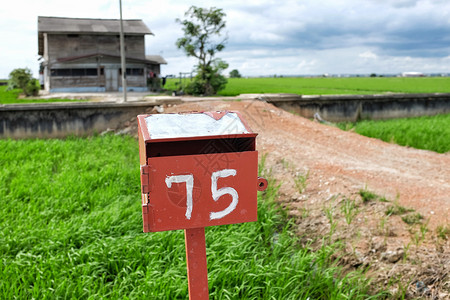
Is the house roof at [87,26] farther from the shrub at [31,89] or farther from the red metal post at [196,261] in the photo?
the red metal post at [196,261]

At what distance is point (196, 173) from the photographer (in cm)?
159

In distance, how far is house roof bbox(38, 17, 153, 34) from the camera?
22422 millimetres

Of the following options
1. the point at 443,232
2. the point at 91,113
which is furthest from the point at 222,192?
the point at 91,113

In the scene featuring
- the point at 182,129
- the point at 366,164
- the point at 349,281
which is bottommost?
the point at 349,281

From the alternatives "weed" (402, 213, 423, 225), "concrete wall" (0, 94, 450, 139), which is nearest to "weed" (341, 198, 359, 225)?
"weed" (402, 213, 423, 225)

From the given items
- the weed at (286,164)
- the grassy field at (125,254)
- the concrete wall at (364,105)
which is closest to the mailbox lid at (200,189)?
the grassy field at (125,254)

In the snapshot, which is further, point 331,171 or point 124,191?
point 331,171

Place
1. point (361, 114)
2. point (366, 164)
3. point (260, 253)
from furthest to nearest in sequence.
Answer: point (361, 114), point (366, 164), point (260, 253)

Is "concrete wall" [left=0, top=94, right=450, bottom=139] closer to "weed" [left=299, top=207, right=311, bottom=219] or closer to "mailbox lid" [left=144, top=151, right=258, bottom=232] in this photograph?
"weed" [left=299, top=207, right=311, bottom=219]

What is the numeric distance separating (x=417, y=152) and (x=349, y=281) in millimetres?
5595

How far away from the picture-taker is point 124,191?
200 inches

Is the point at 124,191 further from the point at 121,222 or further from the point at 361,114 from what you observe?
the point at 361,114

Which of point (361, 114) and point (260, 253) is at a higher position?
point (361, 114)

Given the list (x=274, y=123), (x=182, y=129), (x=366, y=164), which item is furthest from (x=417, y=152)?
(x=182, y=129)
